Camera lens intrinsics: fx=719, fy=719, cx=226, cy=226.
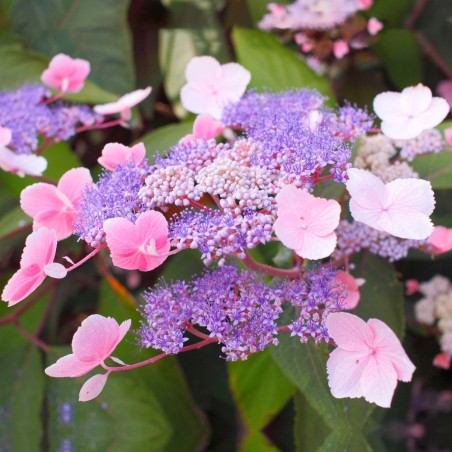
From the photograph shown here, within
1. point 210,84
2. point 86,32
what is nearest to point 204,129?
point 210,84

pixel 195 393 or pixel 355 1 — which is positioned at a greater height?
pixel 355 1

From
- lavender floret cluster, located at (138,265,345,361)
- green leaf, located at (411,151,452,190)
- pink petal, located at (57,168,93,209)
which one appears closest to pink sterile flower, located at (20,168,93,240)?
pink petal, located at (57,168,93,209)

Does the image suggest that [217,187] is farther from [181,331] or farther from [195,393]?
[195,393]

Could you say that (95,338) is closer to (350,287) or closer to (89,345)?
(89,345)

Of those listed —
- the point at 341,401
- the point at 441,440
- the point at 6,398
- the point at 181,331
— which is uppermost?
the point at 181,331

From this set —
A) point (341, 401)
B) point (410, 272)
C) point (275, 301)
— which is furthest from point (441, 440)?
point (275, 301)

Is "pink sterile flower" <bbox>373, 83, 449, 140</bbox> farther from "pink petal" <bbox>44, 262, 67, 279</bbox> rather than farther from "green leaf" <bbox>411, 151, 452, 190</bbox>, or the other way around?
"pink petal" <bbox>44, 262, 67, 279</bbox>

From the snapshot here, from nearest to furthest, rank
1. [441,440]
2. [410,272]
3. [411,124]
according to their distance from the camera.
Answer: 1. [411,124]
2. [410,272]
3. [441,440]

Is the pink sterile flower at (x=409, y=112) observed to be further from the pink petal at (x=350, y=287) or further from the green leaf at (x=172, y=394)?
the green leaf at (x=172, y=394)
